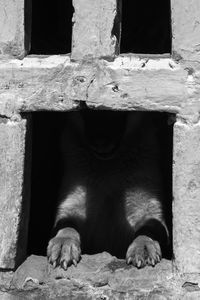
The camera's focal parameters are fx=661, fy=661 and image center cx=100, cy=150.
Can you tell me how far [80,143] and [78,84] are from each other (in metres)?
1.25

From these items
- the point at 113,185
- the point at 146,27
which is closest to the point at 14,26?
the point at 113,185

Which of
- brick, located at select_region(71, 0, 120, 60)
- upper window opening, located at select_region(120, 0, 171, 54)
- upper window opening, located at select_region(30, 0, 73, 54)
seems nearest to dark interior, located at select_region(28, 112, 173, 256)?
upper window opening, located at select_region(30, 0, 73, 54)

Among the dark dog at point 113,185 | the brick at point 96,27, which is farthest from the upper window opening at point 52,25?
the brick at point 96,27

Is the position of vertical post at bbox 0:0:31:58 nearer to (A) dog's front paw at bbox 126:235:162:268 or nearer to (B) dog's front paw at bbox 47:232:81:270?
(B) dog's front paw at bbox 47:232:81:270

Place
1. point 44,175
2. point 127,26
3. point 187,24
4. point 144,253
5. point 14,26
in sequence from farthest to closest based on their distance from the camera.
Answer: point 44,175
point 127,26
point 144,253
point 14,26
point 187,24

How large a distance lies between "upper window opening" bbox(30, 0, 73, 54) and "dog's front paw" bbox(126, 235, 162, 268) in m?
1.65

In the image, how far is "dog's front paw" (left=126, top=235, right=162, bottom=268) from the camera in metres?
3.30

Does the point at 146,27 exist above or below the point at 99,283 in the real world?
above

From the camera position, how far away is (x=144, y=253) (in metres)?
3.40

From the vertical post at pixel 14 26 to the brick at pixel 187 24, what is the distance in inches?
27.7

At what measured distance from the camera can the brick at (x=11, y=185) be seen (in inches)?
124

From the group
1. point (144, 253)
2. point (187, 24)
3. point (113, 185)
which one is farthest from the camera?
point (113, 185)

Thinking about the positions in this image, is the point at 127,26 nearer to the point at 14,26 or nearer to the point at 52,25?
the point at 52,25

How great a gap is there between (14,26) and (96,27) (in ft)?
1.29
